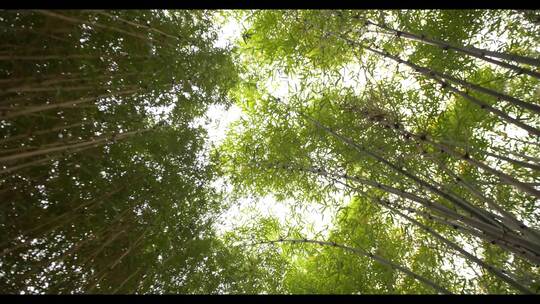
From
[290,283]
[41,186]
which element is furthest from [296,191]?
[41,186]

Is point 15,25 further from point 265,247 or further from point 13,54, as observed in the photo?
point 265,247

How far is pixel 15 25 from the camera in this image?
9.00 ft

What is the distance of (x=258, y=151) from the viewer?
4.84 meters

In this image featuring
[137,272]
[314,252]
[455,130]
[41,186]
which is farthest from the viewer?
[314,252]

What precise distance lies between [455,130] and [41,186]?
4442 mm

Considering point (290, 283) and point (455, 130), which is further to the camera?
point (290, 283)

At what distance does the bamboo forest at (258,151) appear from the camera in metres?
2.96

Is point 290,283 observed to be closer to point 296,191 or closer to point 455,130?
point 296,191

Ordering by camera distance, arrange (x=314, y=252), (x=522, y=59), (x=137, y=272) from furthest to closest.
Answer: (x=314, y=252)
(x=137, y=272)
(x=522, y=59)

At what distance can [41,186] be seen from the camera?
3.21 m

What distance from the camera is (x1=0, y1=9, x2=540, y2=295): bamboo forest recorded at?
296cm
